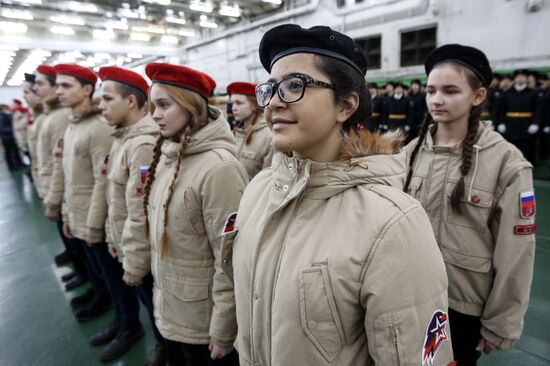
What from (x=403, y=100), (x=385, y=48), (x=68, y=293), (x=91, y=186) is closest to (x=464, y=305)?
(x=91, y=186)

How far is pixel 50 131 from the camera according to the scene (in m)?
3.59

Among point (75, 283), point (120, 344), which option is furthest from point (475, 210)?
point (75, 283)

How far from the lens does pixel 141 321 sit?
305 cm

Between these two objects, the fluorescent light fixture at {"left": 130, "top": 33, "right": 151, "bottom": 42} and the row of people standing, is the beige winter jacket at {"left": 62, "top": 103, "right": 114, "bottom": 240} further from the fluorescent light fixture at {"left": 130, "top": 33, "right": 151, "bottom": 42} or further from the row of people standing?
the fluorescent light fixture at {"left": 130, "top": 33, "right": 151, "bottom": 42}

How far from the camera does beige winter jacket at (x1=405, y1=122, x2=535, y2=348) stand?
1452 mm

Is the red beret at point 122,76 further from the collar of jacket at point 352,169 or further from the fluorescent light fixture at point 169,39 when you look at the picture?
the fluorescent light fixture at point 169,39

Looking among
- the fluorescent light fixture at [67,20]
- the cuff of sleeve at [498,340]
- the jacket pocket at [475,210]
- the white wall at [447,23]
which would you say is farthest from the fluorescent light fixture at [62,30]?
the cuff of sleeve at [498,340]

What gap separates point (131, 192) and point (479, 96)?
84.0 inches

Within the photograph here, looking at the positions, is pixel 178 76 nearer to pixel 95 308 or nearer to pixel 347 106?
pixel 347 106

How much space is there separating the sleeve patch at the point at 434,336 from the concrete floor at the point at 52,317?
73.8 inches

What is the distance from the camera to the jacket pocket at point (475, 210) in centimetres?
153

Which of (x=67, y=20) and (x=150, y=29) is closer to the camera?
(x=67, y=20)

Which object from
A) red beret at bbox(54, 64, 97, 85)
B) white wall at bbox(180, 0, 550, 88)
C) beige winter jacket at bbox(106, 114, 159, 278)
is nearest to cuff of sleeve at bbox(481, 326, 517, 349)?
beige winter jacket at bbox(106, 114, 159, 278)

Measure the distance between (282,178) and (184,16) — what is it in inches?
725
